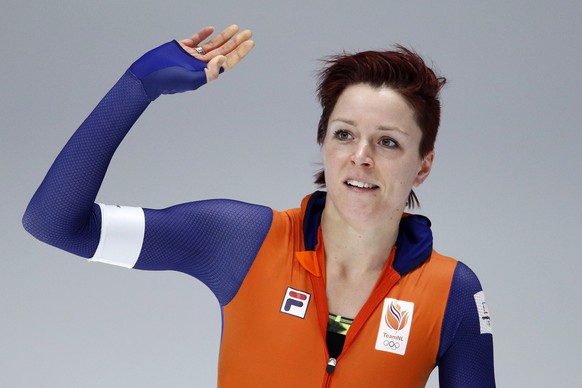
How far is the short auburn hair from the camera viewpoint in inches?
87.8

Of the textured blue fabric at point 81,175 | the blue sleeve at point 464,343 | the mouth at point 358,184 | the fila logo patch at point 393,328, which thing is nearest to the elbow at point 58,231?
the textured blue fabric at point 81,175

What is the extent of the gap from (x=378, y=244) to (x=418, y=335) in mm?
223

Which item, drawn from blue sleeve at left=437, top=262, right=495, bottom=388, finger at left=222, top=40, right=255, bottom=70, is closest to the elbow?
finger at left=222, top=40, right=255, bottom=70

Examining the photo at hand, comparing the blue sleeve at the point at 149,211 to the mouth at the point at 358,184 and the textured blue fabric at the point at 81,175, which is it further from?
the mouth at the point at 358,184

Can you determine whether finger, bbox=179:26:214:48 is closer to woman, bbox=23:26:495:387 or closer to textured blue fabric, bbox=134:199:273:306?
woman, bbox=23:26:495:387

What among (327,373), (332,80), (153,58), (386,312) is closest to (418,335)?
(386,312)

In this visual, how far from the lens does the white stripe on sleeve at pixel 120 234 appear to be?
2082 mm

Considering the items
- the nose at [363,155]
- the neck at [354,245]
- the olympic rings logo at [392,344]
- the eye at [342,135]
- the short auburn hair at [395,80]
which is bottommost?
the olympic rings logo at [392,344]

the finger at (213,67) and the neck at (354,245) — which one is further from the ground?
the finger at (213,67)

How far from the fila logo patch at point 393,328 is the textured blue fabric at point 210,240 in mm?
323

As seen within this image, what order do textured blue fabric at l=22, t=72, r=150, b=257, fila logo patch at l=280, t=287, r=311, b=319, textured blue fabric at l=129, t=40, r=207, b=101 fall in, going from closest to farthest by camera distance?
textured blue fabric at l=22, t=72, r=150, b=257
textured blue fabric at l=129, t=40, r=207, b=101
fila logo patch at l=280, t=287, r=311, b=319

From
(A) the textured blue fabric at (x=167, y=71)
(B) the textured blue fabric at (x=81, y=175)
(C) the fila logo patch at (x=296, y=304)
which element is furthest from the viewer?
(C) the fila logo patch at (x=296, y=304)

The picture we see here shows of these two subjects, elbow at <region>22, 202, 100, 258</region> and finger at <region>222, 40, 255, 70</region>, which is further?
finger at <region>222, 40, 255, 70</region>

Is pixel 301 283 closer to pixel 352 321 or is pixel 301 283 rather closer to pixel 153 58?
pixel 352 321
